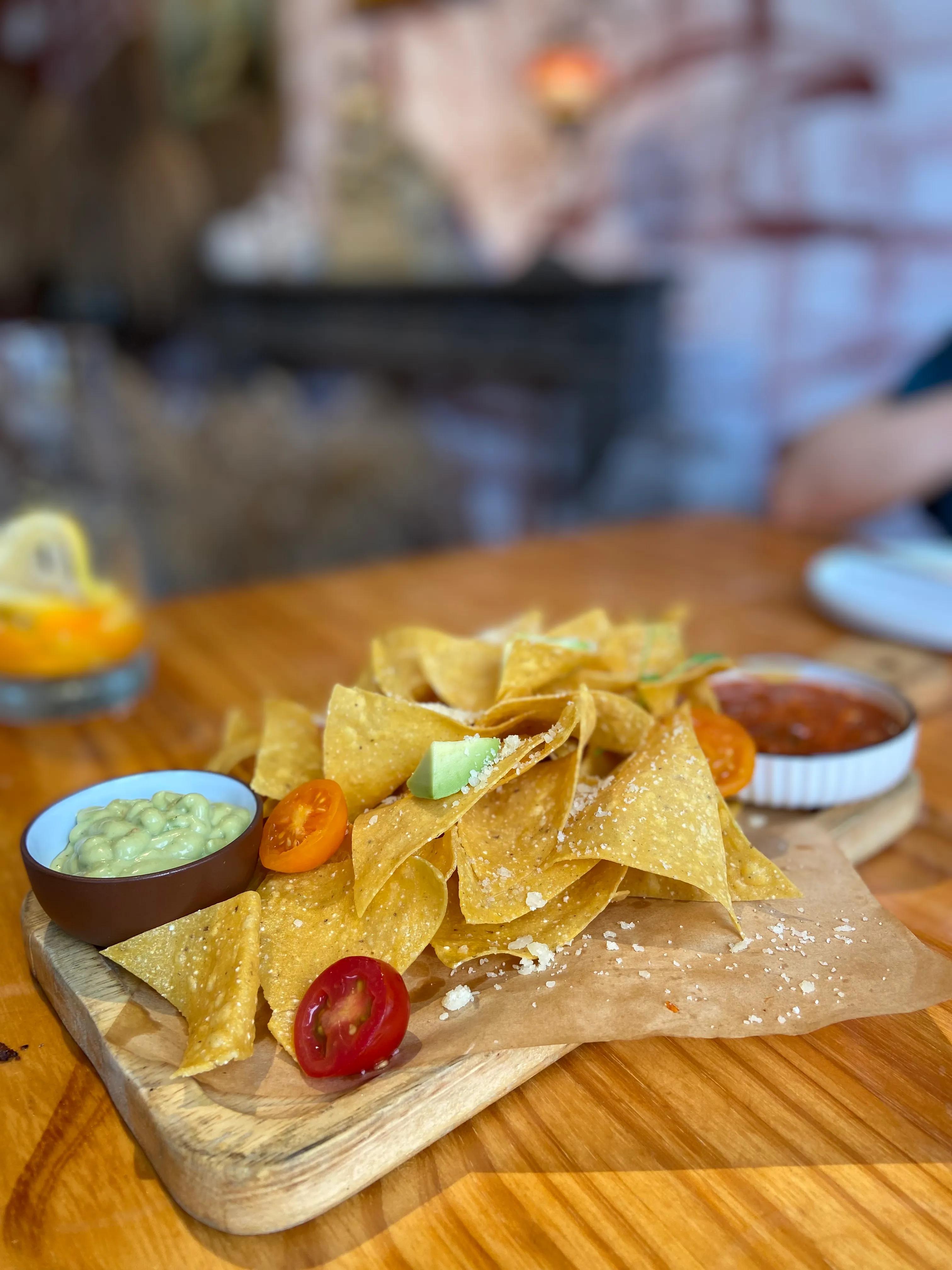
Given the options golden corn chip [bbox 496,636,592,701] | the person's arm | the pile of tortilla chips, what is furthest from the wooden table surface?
the person's arm

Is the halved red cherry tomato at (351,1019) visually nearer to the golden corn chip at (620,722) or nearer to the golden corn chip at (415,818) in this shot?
the golden corn chip at (415,818)

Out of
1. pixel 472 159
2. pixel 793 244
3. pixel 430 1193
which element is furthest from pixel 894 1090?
pixel 472 159

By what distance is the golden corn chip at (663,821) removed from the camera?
79 cm

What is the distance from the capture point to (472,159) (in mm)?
5594

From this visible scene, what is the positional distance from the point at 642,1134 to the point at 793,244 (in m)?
3.94

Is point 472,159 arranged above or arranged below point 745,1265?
above

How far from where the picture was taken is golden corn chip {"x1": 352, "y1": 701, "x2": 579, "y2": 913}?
770 mm

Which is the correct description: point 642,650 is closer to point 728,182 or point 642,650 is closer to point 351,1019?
point 351,1019

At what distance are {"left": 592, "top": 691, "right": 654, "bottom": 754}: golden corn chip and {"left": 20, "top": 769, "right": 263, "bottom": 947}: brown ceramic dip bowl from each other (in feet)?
1.08

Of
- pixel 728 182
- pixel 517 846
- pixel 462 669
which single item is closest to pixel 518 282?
pixel 728 182

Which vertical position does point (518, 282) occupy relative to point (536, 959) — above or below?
below

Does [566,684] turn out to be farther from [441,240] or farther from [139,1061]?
[441,240]

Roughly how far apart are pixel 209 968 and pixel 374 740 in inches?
9.9

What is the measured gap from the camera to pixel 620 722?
971 millimetres
